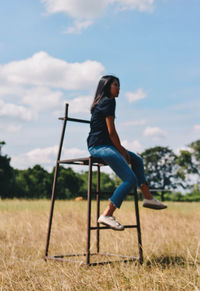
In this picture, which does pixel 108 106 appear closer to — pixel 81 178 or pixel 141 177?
pixel 141 177

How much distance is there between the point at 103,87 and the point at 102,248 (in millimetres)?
2658

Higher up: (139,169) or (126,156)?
(126,156)

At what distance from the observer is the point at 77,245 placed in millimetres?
6137

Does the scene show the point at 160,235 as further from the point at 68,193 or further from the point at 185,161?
the point at 185,161

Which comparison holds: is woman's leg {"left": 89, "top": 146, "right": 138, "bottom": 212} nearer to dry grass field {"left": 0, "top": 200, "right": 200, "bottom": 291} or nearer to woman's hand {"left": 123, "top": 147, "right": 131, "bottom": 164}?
woman's hand {"left": 123, "top": 147, "right": 131, "bottom": 164}

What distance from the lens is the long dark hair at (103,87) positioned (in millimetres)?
4527

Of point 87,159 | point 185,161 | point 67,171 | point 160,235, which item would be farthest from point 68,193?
point 87,159

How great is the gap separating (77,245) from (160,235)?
1.72 meters

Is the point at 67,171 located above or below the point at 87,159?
above

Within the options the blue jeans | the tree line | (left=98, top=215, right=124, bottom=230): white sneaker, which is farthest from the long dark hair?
the tree line

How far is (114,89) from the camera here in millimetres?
4512

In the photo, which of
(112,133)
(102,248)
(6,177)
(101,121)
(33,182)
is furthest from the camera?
(33,182)

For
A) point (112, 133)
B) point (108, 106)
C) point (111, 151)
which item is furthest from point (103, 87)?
point (111, 151)

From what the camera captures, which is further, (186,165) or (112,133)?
(186,165)
